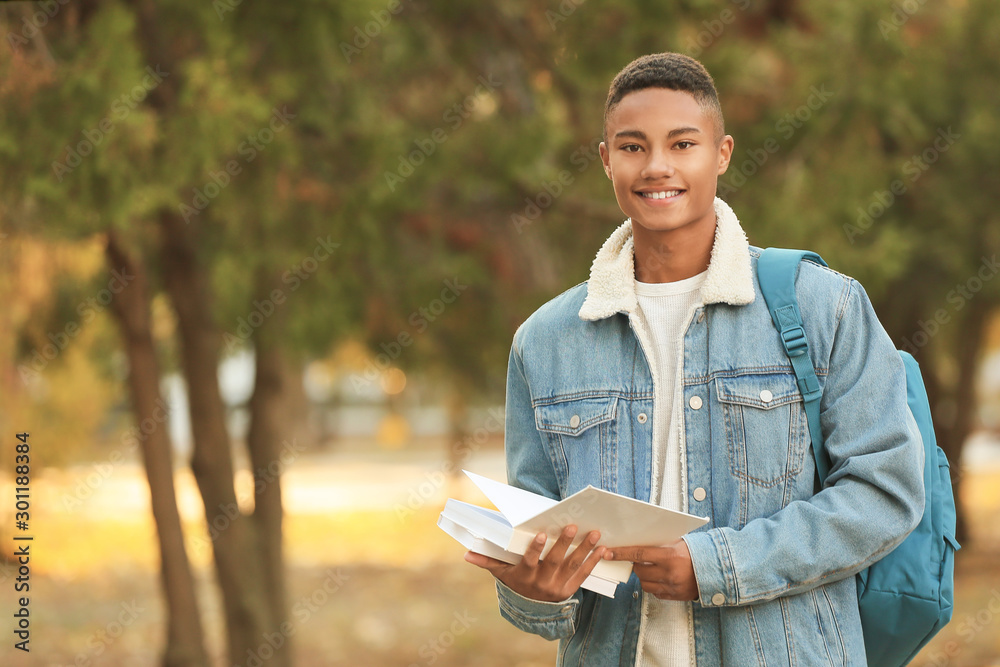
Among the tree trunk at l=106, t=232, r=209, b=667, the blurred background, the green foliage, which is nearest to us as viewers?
the green foliage

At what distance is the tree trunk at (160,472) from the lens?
20.8 feet

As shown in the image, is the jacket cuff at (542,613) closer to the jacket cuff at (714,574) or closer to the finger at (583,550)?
the finger at (583,550)

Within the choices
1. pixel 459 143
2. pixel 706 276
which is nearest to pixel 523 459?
pixel 706 276

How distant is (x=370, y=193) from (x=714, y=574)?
4237 mm

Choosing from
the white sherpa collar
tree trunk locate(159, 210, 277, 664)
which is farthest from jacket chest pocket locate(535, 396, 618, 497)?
tree trunk locate(159, 210, 277, 664)

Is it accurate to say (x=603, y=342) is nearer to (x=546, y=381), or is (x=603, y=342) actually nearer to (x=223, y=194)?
(x=546, y=381)

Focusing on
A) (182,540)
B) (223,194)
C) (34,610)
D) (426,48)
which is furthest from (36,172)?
(34,610)

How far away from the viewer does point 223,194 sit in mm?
5449

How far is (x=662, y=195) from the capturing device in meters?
1.90

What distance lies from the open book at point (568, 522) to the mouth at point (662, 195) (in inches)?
23.1

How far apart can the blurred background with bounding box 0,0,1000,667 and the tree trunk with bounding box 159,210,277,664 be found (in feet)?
0.06

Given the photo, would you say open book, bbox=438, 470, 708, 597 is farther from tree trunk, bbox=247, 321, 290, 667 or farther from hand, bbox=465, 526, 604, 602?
tree trunk, bbox=247, 321, 290, 667

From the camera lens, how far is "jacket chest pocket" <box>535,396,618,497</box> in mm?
1938

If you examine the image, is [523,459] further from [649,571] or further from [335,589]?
[335,589]
